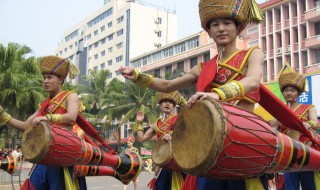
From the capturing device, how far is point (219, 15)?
10.8ft

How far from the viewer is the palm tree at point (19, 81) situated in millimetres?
21359

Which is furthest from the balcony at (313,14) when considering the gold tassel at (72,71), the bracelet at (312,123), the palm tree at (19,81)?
the gold tassel at (72,71)

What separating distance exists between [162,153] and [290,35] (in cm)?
3352

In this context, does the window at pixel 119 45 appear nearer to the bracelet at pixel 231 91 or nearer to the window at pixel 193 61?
the window at pixel 193 61

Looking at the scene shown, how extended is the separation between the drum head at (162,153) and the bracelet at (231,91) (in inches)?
118

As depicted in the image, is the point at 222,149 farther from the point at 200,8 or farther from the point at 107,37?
the point at 107,37

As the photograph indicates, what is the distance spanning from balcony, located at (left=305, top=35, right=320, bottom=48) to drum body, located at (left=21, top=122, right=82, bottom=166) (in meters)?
32.3

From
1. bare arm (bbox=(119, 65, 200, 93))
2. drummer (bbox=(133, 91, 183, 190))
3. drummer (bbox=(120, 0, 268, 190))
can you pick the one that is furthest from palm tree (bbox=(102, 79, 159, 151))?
drummer (bbox=(120, 0, 268, 190))

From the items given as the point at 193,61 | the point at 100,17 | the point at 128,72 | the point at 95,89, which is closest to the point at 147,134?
the point at 128,72

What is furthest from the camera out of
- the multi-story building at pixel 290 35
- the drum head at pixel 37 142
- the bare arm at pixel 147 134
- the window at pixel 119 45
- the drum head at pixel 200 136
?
the window at pixel 119 45

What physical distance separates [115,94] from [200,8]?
120ft

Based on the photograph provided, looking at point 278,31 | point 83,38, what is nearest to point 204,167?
point 278,31

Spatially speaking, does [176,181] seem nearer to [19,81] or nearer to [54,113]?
[54,113]

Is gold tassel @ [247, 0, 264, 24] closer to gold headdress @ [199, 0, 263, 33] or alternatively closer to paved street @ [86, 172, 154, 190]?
gold headdress @ [199, 0, 263, 33]
